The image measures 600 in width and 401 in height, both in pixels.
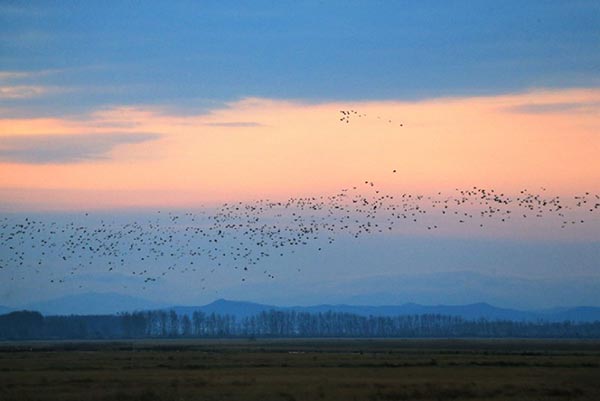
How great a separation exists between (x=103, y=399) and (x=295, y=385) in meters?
10.2

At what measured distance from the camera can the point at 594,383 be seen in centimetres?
4853

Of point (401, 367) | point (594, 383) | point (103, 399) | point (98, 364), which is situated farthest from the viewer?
point (98, 364)

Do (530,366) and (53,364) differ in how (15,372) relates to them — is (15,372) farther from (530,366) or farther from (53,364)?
(530,366)

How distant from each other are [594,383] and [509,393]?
7455 mm

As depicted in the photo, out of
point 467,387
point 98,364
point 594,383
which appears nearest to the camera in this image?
point 467,387

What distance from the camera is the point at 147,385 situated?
4766 cm

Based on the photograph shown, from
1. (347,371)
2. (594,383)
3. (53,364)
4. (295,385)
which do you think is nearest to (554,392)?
(594,383)

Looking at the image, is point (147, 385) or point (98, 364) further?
point (98, 364)

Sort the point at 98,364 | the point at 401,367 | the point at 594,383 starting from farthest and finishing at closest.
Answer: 1. the point at 98,364
2. the point at 401,367
3. the point at 594,383

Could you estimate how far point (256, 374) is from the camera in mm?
56594

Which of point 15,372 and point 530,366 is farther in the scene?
point 530,366

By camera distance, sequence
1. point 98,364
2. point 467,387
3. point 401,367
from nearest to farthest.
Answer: point 467,387, point 401,367, point 98,364

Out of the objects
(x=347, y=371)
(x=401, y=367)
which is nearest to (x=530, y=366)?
(x=401, y=367)

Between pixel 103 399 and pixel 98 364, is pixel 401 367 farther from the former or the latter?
pixel 103 399
